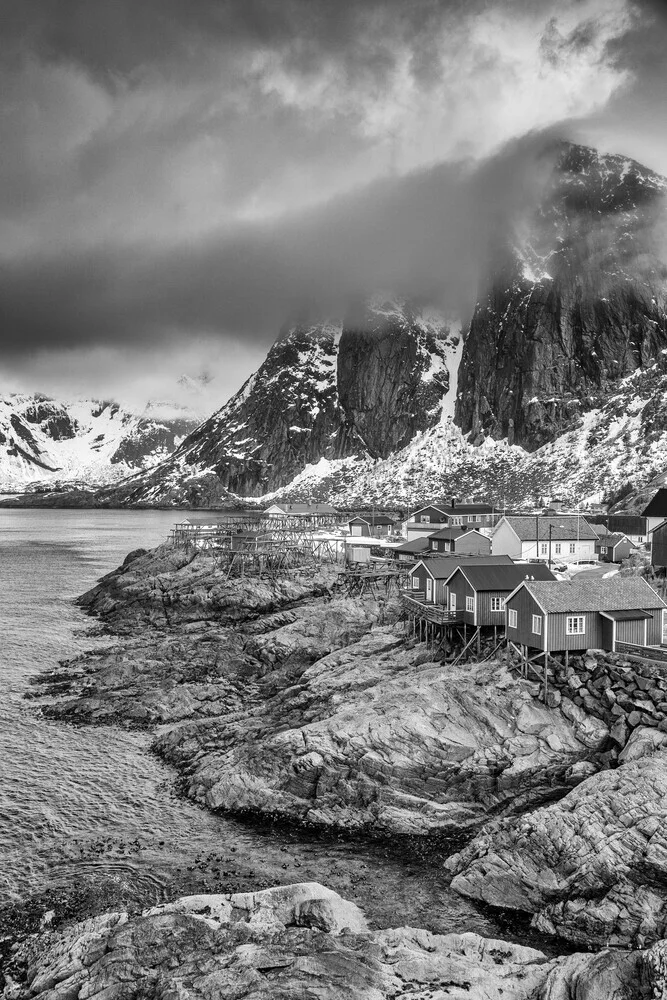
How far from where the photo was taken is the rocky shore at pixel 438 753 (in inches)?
767

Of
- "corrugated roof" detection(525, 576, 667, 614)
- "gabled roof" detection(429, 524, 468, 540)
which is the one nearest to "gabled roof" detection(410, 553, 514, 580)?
"corrugated roof" detection(525, 576, 667, 614)

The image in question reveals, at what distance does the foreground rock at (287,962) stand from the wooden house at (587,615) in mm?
18246

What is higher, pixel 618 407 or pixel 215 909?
pixel 618 407

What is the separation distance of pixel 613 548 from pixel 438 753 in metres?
48.1

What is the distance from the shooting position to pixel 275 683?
43.4m

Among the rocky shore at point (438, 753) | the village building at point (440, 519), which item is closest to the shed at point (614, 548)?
the village building at point (440, 519)

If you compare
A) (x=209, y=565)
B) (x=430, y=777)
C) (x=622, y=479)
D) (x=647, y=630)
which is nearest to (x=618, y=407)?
(x=622, y=479)

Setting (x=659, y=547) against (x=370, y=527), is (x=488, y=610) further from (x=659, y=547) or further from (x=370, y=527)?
(x=370, y=527)

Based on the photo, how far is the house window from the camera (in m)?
33.4

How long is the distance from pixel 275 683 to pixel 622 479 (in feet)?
443

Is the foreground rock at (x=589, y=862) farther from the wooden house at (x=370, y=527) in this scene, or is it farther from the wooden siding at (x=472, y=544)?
the wooden house at (x=370, y=527)

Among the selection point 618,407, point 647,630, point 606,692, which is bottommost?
point 606,692

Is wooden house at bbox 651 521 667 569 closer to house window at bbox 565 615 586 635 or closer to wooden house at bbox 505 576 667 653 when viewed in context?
wooden house at bbox 505 576 667 653

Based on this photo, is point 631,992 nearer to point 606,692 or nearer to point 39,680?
point 606,692
